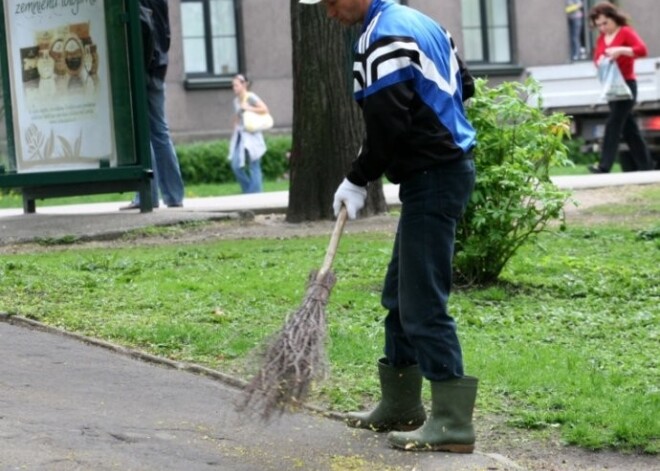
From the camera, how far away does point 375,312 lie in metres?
8.55

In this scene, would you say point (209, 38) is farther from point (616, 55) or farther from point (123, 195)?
point (616, 55)

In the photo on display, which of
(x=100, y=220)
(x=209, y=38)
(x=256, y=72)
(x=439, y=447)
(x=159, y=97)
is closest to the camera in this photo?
(x=439, y=447)

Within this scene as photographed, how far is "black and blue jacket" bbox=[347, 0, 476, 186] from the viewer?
561 centimetres

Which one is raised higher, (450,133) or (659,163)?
(450,133)

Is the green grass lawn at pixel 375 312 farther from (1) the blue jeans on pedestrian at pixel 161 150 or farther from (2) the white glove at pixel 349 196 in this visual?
(1) the blue jeans on pedestrian at pixel 161 150

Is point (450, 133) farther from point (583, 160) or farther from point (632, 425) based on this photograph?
point (583, 160)

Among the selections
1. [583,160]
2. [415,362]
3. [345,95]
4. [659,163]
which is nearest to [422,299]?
[415,362]

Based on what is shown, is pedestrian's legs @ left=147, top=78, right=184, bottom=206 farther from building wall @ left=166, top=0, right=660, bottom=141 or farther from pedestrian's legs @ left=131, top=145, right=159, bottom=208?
building wall @ left=166, top=0, right=660, bottom=141

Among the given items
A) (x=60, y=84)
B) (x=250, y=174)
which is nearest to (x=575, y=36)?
Result: (x=250, y=174)

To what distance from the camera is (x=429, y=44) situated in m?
5.68

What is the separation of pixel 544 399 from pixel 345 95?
6176mm

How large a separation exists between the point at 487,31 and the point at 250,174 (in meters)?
11.6

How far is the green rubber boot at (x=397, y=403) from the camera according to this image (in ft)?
20.4

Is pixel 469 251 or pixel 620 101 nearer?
pixel 469 251
